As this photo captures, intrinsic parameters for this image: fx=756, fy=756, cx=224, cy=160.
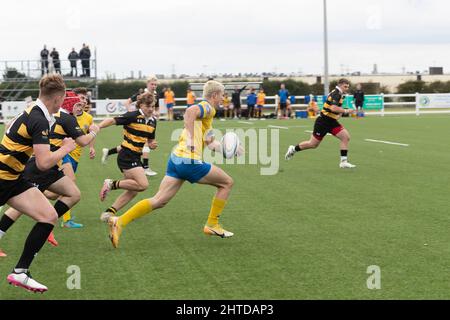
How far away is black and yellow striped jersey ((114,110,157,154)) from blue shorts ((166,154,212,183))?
7.25 ft

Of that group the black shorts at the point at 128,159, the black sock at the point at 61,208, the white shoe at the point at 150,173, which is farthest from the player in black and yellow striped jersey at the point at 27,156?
the white shoe at the point at 150,173

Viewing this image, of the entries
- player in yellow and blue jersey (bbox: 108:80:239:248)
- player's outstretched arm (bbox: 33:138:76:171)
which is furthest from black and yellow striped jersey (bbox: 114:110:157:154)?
player's outstretched arm (bbox: 33:138:76:171)

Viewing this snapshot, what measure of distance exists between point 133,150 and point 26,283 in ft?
14.4

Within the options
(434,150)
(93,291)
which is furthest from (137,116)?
(434,150)

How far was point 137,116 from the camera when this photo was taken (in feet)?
35.8

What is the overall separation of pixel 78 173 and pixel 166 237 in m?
8.05

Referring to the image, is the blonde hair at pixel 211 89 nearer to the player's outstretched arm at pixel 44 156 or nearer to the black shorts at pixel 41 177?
the black shorts at pixel 41 177

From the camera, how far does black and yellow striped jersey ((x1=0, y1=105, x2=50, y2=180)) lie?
6.46 metres

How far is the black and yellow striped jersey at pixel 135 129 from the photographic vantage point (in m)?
10.8

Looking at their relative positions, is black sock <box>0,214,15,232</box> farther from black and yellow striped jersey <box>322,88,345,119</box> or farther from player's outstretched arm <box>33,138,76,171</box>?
black and yellow striped jersey <box>322,88,345,119</box>

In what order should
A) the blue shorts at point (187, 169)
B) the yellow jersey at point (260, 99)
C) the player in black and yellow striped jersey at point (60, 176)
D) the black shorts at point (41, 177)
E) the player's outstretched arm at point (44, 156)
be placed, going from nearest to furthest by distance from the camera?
1. the player's outstretched arm at point (44, 156)
2. the player in black and yellow striped jersey at point (60, 176)
3. the black shorts at point (41, 177)
4. the blue shorts at point (187, 169)
5. the yellow jersey at point (260, 99)

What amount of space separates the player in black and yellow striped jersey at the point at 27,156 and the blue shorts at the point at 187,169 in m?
2.04

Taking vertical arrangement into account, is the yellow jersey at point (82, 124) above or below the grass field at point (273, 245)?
above
